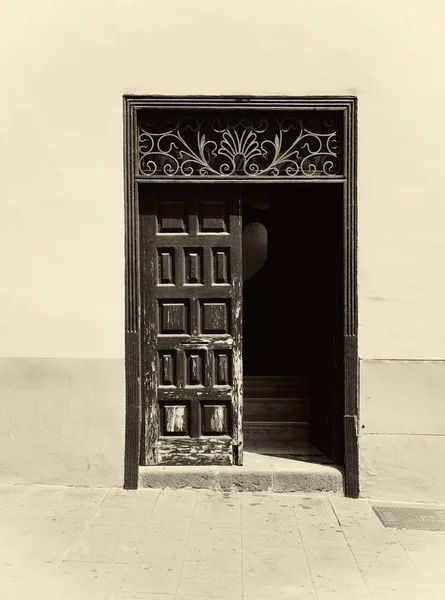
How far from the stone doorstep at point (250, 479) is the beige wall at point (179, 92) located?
41 centimetres

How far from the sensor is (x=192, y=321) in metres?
5.82

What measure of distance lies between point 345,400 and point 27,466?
278cm

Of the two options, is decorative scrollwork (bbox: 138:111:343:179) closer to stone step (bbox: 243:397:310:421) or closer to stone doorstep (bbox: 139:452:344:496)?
stone doorstep (bbox: 139:452:344:496)

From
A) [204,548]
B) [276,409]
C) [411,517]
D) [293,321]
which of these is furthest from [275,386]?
[204,548]

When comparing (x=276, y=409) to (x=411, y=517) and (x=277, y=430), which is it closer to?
(x=277, y=430)

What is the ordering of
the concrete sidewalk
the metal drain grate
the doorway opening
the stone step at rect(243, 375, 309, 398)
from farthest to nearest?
the stone step at rect(243, 375, 309, 398), the doorway opening, the metal drain grate, the concrete sidewalk

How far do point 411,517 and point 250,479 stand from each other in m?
1.33

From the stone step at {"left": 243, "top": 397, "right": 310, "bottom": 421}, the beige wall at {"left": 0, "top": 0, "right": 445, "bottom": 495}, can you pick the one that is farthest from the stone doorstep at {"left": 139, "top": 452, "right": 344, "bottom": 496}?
the stone step at {"left": 243, "top": 397, "right": 310, "bottom": 421}

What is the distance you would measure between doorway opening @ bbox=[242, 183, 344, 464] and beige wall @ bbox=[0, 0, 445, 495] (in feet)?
1.56

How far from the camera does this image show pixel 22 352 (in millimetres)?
5645

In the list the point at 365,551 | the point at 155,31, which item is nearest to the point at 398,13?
the point at 155,31

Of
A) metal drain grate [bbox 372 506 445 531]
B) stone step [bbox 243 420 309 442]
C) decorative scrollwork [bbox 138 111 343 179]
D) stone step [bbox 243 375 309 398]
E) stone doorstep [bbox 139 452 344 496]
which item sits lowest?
metal drain grate [bbox 372 506 445 531]

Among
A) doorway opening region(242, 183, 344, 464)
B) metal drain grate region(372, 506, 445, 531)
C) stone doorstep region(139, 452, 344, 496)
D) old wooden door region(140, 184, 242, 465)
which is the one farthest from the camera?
doorway opening region(242, 183, 344, 464)

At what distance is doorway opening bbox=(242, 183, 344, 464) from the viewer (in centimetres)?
596
